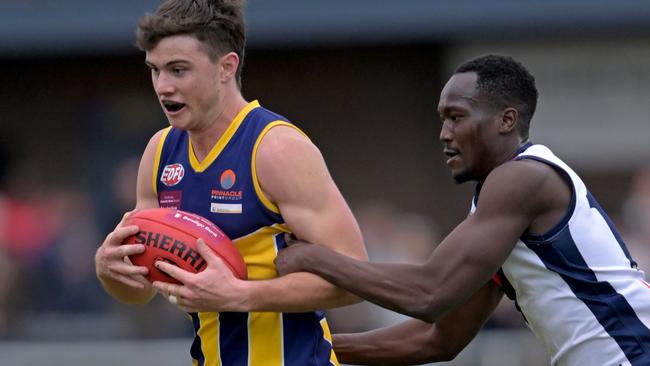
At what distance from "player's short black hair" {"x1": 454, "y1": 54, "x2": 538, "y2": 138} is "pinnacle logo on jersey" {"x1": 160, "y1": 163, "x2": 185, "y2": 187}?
49.1 inches

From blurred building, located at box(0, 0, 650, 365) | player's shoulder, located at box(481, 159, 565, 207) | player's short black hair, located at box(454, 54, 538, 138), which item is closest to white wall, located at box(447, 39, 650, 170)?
blurred building, located at box(0, 0, 650, 365)

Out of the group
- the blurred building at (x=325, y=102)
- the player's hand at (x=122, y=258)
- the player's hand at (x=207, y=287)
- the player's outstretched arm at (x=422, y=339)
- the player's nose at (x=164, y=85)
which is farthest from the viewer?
the blurred building at (x=325, y=102)

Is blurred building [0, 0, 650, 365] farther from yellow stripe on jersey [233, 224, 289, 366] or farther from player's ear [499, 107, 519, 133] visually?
yellow stripe on jersey [233, 224, 289, 366]

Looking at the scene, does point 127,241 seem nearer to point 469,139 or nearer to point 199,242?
point 199,242

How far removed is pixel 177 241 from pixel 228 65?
81 centimetres

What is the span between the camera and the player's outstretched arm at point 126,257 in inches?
195

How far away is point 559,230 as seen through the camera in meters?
4.99

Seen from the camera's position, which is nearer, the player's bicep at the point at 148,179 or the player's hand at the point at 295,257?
the player's hand at the point at 295,257

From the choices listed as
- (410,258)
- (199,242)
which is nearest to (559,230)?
(199,242)

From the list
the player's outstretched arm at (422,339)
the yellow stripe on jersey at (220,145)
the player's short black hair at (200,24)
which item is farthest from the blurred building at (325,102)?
the player's short black hair at (200,24)

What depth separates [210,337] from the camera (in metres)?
5.23

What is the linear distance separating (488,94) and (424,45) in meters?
9.12

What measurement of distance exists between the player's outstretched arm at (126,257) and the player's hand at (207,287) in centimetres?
15

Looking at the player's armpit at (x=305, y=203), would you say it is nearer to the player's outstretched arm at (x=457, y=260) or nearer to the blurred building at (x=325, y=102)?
the player's outstretched arm at (x=457, y=260)
